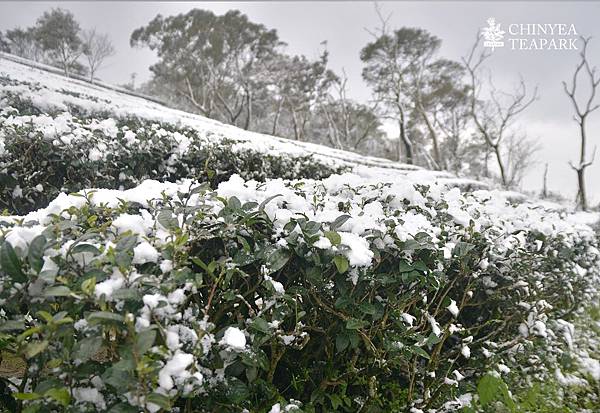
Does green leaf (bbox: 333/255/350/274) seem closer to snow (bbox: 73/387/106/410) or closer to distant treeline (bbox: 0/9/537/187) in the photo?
snow (bbox: 73/387/106/410)

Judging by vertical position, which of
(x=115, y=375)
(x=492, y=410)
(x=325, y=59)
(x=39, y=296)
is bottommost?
(x=492, y=410)

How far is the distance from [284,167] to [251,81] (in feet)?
63.3

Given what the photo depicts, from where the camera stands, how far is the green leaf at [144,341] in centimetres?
74

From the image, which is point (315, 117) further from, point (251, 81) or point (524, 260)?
point (524, 260)

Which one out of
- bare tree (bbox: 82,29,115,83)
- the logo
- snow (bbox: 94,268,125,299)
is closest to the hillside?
snow (bbox: 94,268,125,299)

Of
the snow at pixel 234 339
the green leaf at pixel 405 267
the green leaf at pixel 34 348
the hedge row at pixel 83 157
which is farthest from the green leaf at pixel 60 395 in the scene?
the hedge row at pixel 83 157

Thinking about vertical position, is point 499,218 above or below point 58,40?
below

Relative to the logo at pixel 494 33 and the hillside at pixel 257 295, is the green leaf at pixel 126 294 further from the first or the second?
the logo at pixel 494 33

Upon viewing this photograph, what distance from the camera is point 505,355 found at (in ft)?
6.94

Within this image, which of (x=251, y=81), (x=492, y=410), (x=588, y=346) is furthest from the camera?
(x=251, y=81)

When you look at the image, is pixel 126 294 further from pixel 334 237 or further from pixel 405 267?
pixel 405 267

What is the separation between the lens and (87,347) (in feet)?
2.55

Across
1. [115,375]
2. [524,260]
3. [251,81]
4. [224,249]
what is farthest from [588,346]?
[251,81]

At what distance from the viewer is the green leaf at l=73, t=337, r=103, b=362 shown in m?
0.77
